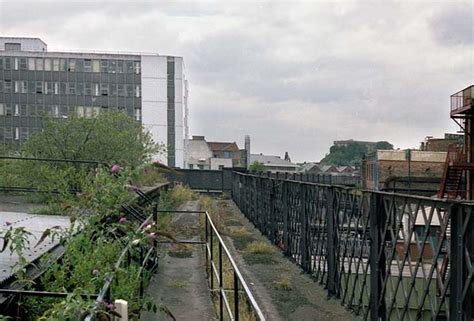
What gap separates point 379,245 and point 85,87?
2161 inches

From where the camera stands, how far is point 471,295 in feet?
12.3

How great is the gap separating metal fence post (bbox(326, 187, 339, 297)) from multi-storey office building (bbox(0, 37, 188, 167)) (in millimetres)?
47344

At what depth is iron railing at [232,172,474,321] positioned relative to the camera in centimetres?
393

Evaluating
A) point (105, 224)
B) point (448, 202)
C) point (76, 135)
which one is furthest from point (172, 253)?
point (448, 202)

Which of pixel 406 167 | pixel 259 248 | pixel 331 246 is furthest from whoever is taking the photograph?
pixel 406 167

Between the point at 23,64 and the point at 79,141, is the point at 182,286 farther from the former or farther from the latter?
the point at 23,64

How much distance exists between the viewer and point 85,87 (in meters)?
55.4

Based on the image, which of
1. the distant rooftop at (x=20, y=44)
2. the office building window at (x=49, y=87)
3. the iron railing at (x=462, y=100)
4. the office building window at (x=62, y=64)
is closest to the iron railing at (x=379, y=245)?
the iron railing at (x=462, y=100)

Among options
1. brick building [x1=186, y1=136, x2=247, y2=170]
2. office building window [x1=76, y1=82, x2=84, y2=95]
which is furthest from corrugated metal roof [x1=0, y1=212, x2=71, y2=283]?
brick building [x1=186, y1=136, x2=247, y2=170]

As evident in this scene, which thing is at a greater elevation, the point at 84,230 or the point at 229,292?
the point at 84,230

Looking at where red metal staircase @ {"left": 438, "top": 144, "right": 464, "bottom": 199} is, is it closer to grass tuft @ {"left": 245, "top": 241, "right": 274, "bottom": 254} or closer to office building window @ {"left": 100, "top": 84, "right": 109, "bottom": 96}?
grass tuft @ {"left": 245, "top": 241, "right": 274, "bottom": 254}

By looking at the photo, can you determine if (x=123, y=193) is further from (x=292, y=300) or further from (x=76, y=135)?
(x=76, y=135)

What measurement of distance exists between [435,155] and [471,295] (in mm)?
33096

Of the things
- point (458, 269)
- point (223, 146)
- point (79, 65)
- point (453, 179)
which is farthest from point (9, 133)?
point (458, 269)
